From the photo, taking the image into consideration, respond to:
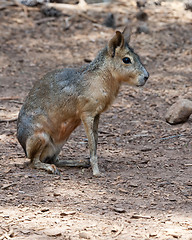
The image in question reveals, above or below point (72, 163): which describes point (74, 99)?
above

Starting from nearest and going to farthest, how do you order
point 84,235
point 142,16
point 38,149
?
point 84,235 → point 38,149 → point 142,16

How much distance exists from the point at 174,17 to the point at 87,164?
22.7 feet

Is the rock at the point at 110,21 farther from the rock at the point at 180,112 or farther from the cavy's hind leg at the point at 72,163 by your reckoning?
the cavy's hind leg at the point at 72,163

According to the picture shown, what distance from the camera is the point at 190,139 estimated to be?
6086 mm

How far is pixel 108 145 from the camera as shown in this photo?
6.12 m

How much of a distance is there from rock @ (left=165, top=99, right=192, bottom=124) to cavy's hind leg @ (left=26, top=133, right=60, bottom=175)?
2.24 metres

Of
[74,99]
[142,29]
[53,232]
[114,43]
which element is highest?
[114,43]

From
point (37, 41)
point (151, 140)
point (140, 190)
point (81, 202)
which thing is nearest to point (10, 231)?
point (81, 202)

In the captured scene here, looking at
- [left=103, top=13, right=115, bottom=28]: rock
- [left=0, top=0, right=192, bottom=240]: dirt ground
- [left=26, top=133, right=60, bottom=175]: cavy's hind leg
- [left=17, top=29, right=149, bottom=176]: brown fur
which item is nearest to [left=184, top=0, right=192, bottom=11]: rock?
[left=0, top=0, right=192, bottom=240]: dirt ground

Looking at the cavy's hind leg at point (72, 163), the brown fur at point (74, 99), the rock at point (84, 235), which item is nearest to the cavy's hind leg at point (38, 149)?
the brown fur at point (74, 99)

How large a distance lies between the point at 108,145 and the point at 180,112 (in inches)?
46.2

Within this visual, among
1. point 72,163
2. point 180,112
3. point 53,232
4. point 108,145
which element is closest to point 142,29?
point 180,112

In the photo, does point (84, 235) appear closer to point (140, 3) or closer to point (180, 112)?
point (180, 112)

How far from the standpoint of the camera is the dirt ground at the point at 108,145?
3.62 meters
